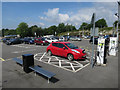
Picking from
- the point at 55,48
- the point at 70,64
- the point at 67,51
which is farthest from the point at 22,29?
the point at 70,64

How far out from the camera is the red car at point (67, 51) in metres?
7.62

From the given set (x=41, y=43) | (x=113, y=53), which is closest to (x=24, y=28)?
(x=41, y=43)

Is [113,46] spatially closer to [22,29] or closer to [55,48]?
[55,48]

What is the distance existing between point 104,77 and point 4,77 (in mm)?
5673

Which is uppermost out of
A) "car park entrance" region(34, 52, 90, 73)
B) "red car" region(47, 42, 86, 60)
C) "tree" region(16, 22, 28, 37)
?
"tree" region(16, 22, 28, 37)

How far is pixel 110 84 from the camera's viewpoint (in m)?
4.35

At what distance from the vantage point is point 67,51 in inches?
315

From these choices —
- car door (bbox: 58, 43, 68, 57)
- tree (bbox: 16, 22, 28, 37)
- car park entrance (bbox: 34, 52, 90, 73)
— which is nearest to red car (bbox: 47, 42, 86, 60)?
car door (bbox: 58, 43, 68, 57)

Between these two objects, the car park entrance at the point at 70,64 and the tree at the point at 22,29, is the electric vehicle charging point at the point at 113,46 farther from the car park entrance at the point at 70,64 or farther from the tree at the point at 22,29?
the tree at the point at 22,29

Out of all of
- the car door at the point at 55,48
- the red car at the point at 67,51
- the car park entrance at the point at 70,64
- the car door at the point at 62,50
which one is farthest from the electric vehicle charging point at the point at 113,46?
the car door at the point at 55,48

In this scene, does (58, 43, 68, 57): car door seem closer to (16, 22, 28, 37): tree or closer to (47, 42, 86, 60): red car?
(47, 42, 86, 60): red car

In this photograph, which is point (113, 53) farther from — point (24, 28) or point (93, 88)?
point (24, 28)

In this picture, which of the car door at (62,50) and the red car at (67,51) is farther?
the car door at (62,50)

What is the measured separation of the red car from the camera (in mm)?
7617
